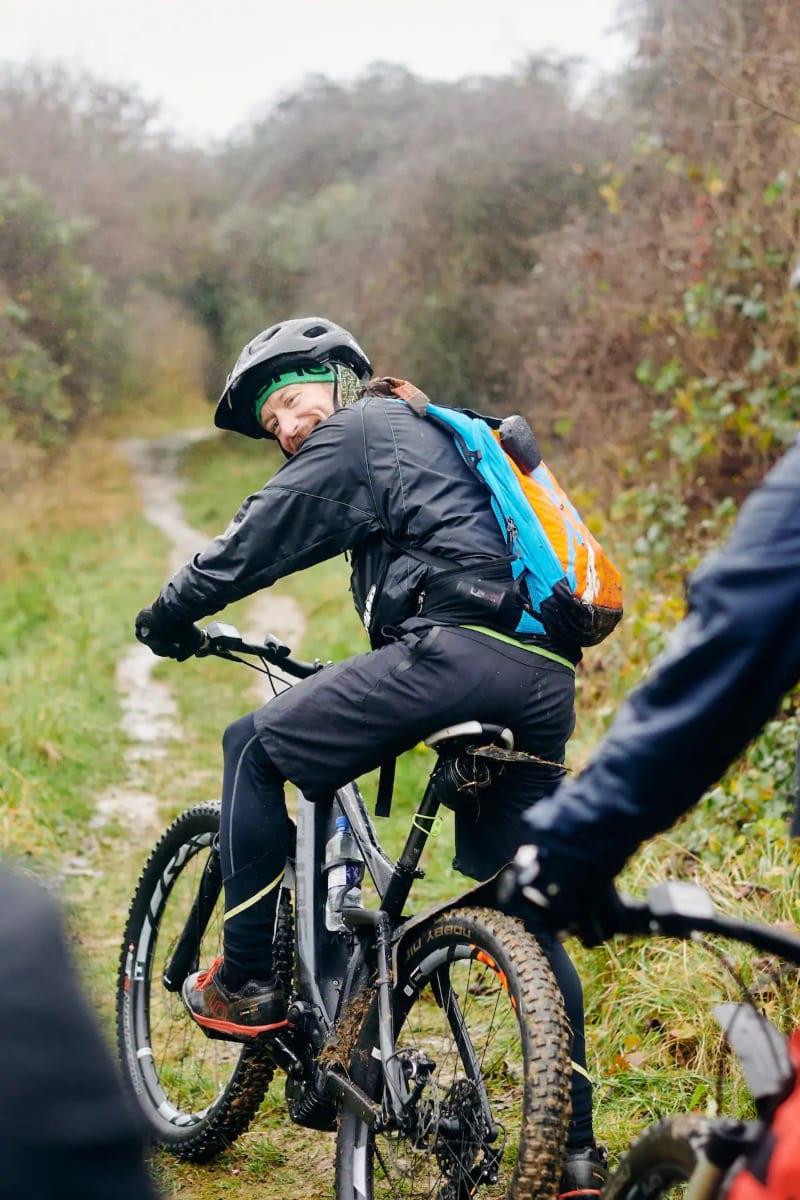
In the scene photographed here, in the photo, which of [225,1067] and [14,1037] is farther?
[225,1067]

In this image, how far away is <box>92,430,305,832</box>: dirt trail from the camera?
24.5 feet

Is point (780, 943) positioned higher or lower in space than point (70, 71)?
lower

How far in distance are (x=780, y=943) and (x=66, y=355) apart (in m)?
22.6

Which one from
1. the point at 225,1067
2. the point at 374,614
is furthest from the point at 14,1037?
the point at 225,1067

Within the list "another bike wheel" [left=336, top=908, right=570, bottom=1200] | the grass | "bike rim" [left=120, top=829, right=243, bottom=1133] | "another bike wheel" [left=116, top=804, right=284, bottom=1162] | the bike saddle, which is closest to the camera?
"another bike wheel" [left=336, top=908, right=570, bottom=1200]

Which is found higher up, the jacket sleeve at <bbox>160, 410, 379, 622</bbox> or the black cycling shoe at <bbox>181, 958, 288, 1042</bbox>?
the jacket sleeve at <bbox>160, 410, 379, 622</bbox>

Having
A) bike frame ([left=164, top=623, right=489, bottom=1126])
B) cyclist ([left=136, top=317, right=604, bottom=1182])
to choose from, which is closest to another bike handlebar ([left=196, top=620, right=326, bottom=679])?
bike frame ([left=164, top=623, right=489, bottom=1126])

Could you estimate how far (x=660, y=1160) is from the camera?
81.0 inches

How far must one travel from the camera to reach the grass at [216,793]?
12.4ft

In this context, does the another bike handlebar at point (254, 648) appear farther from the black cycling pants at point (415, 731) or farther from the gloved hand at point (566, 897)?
the gloved hand at point (566, 897)

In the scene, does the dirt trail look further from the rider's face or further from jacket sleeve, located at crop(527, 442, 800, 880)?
jacket sleeve, located at crop(527, 442, 800, 880)

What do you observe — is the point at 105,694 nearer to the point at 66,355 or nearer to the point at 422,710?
the point at 422,710

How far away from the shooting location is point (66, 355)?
22969 millimetres

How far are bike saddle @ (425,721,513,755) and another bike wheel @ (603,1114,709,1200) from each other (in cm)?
104
